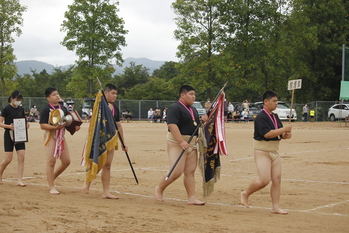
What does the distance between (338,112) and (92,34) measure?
23916 mm

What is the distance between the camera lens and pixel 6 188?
9633mm

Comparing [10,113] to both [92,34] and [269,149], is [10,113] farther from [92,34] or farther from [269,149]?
[92,34]

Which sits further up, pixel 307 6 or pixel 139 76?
pixel 307 6

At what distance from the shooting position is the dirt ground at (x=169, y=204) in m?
6.54

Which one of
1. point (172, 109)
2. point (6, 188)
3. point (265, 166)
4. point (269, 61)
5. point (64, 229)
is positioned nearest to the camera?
point (64, 229)

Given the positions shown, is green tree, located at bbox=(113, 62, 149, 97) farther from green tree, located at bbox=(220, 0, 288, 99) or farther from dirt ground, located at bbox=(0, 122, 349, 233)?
dirt ground, located at bbox=(0, 122, 349, 233)

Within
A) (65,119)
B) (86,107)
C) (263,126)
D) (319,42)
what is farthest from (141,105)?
(263,126)

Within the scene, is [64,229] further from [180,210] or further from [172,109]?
[172,109]

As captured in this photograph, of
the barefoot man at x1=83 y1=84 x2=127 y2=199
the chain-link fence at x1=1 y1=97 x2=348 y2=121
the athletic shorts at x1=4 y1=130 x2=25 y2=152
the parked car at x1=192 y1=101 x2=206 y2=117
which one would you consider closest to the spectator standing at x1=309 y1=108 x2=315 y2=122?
the chain-link fence at x1=1 y1=97 x2=348 y2=121

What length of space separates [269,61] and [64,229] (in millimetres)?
46786

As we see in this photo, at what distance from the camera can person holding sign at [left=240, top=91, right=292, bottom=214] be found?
7824 mm

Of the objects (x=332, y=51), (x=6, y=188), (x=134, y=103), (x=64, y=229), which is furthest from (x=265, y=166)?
(x=332, y=51)

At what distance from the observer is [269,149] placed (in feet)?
26.0

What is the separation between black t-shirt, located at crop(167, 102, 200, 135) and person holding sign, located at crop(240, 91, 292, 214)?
45.3 inches
